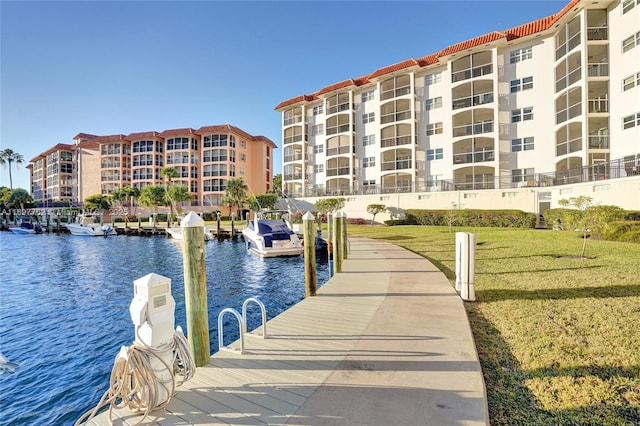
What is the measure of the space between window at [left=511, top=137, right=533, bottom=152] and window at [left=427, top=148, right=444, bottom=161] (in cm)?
717

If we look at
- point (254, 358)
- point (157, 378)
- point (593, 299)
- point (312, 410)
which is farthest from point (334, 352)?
point (593, 299)

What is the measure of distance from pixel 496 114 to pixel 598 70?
8202 millimetres

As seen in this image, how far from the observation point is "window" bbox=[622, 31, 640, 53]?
2432 cm

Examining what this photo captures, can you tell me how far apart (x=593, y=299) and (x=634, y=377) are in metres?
3.68

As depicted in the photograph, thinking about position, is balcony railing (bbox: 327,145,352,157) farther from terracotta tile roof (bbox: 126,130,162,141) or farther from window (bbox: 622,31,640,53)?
terracotta tile roof (bbox: 126,130,162,141)

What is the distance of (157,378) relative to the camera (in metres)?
3.47

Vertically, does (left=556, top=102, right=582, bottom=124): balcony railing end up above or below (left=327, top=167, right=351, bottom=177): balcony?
above

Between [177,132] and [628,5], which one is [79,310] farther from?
[177,132]

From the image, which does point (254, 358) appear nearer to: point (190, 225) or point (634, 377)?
point (190, 225)

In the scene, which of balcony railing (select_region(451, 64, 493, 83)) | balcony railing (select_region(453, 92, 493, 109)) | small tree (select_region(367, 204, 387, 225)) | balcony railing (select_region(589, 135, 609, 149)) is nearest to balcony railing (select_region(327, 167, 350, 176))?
small tree (select_region(367, 204, 387, 225))

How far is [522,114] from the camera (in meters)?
32.5

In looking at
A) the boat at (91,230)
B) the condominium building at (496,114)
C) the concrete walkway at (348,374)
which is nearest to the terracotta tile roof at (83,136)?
the boat at (91,230)

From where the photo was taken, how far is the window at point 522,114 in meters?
32.2

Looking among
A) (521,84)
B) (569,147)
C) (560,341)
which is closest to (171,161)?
(521,84)
